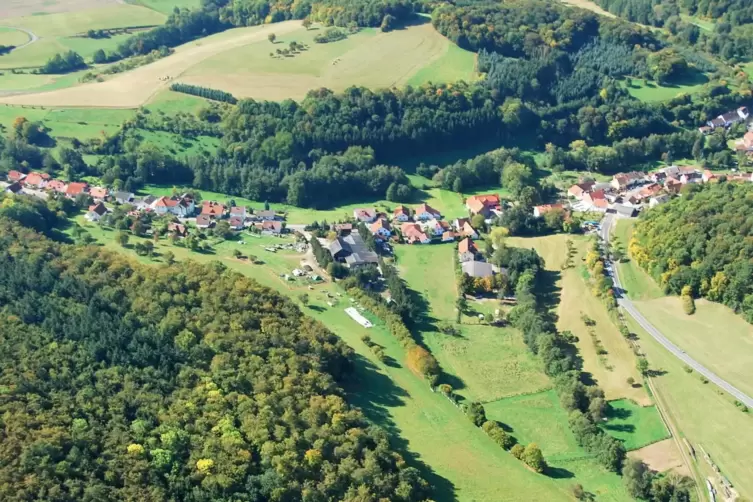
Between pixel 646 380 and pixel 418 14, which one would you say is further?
pixel 418 14

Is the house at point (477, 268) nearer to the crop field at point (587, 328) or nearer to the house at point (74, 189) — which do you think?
the crop field at point (587, 328)

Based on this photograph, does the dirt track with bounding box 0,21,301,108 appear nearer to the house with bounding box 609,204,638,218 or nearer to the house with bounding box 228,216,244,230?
the house with bounding box 228,216,244,230

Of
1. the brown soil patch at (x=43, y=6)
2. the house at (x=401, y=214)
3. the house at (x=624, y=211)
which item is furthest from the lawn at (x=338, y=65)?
the brown soil patch at (x=43, y=6)

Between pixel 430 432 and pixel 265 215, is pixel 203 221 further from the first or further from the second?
pixel 430 432

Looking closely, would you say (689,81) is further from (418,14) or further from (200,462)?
(200,462)

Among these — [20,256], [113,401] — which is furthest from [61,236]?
[113,401]

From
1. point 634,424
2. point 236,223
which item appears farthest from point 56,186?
point 634,424

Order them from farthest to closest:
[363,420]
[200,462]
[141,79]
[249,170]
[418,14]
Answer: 1. [418,14]
2. [141,79]
3. [249,170]
4. [363,420]
5. [200,462]
